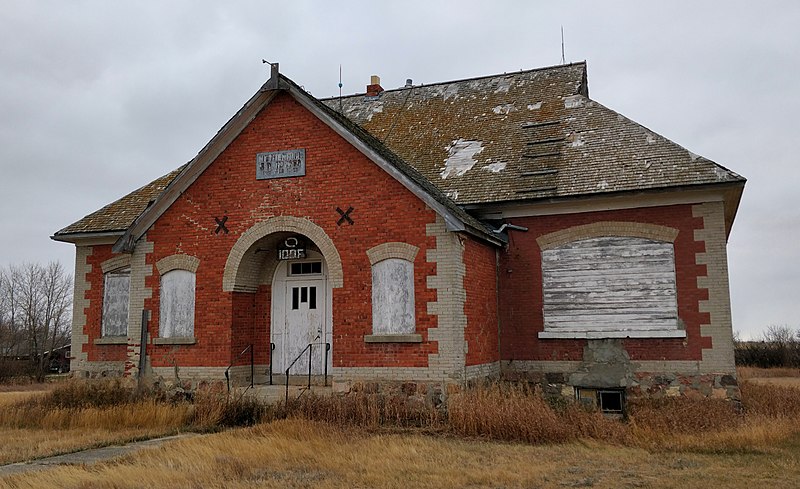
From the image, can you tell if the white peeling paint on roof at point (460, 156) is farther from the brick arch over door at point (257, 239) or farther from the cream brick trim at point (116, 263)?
the cream brick trim at point (116, 263)

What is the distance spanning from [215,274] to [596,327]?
8286 mm

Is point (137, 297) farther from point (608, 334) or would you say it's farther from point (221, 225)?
point (608, 334)

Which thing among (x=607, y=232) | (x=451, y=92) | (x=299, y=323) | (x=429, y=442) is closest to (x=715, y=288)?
(x=607, y=232)

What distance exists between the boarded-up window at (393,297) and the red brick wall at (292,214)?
0.16 meters

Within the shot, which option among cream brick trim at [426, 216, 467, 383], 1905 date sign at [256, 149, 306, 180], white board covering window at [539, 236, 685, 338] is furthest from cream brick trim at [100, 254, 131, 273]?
white board covering window at [539, 236, 685, 338]

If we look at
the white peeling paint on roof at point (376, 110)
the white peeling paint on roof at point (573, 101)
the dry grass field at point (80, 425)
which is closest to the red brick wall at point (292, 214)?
the dry grass field at point (80, 425)

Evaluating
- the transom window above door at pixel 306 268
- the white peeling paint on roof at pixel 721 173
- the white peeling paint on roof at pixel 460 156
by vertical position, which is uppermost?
the white peeling paint on roof at pixel 460 156

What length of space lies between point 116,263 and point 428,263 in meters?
10.1

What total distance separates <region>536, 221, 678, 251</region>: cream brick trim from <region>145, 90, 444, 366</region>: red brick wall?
11.3ft

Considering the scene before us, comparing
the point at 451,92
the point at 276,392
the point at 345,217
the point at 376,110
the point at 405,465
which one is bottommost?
the point at 405,465

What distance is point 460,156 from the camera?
18375 mm

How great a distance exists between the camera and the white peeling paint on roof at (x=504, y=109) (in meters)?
19.7

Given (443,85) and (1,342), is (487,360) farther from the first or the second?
(1,342)

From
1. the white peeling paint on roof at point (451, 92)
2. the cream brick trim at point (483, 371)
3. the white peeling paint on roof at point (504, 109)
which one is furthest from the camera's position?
the white peeling paint on roof at point (451, 92)
